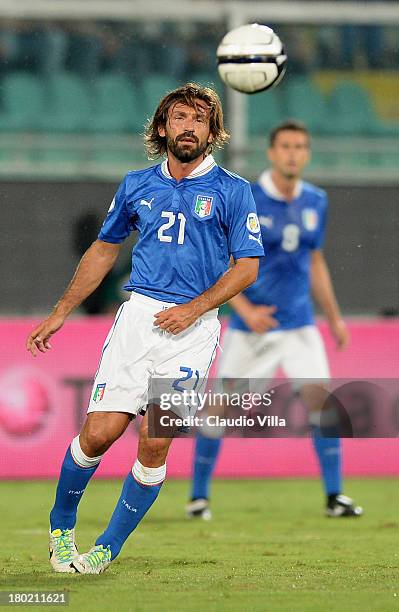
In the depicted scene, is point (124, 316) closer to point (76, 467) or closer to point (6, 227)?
point (76, 467)

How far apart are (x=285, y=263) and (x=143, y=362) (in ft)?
11.1

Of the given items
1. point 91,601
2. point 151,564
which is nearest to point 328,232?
point 151,564

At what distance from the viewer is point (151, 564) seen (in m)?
6.43

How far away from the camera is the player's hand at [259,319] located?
895cm

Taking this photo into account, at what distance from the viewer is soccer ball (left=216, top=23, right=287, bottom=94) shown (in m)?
7.96

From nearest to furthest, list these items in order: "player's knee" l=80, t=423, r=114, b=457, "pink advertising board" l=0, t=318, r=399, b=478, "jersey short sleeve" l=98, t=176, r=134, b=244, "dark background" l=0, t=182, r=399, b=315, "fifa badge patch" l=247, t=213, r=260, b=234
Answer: "player's knee" l=80, t=423, r=114, b=457 < "fifa badge patch" l=247, t=213, r=260, b=234 < "jersey short sleeve" l=98, t=176, r=134, b=244 < "pink advertising board" l=0, t=318, r=399, b=478 < "dark background" l=0, t=182, r=399, b=315

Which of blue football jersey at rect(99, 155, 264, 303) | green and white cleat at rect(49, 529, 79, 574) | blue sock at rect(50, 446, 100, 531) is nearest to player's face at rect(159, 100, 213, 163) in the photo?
blue football jersey at rect(99, 155, 264, 303)

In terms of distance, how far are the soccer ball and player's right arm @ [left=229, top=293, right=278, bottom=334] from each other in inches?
61.0

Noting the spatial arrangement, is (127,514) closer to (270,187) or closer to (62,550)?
(62,550)

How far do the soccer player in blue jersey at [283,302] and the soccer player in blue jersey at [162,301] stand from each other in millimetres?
2927

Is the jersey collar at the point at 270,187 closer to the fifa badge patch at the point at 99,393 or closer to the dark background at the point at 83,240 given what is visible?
the dark background at the point at 83,240

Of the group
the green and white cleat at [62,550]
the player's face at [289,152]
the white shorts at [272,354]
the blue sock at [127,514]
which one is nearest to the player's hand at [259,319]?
the white shorts at [272,354]

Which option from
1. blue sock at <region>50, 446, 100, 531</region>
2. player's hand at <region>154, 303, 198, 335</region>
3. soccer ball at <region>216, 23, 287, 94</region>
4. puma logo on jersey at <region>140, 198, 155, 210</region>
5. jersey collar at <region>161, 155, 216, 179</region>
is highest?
soccer ball at <region>216, 23, 287, 94</region>

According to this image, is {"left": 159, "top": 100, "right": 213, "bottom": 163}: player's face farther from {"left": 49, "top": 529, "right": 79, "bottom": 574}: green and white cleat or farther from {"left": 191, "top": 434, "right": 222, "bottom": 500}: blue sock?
{"left": 191, "top": 434, "right": 222, "bottom": 500}: blue sock
